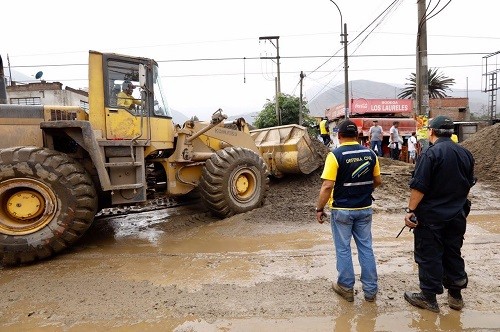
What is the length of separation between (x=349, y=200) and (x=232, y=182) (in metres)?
3.31

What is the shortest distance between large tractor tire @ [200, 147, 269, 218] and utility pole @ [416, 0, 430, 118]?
5.35 meters

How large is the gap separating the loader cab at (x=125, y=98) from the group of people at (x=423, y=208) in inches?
131

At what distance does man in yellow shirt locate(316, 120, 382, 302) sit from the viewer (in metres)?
3.31

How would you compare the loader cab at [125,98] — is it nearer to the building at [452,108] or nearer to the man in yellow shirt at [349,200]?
the man in yellow shirt at [349,200]

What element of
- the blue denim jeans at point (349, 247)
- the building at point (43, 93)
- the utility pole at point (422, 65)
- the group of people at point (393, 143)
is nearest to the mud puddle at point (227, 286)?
the blue denim jeans at point (349, 247)

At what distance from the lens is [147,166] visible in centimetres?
641

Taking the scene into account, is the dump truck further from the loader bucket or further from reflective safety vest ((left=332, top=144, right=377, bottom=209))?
reflective safety vest ((left=332, top=144, right=377, bottom=209))

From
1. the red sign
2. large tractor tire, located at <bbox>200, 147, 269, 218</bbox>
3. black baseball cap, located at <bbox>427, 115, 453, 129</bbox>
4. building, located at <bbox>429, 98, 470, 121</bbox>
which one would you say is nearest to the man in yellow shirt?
black baseball cap, located at <bbox>427, 115, 453, 129</bbox>

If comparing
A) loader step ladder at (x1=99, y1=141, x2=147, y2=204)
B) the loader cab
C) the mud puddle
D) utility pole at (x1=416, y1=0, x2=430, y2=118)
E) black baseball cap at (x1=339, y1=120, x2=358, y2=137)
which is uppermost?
utility pole at (x1=416, y1=0, x2=430, y2=118)

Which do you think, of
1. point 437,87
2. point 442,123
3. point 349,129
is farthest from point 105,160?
point 437,87

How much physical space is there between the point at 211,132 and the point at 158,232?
2.16 metres

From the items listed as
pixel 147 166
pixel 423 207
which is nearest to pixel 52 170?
pixel 147 166

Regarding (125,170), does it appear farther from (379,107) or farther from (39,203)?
(379,107)

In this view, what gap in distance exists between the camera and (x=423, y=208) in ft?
10.4
